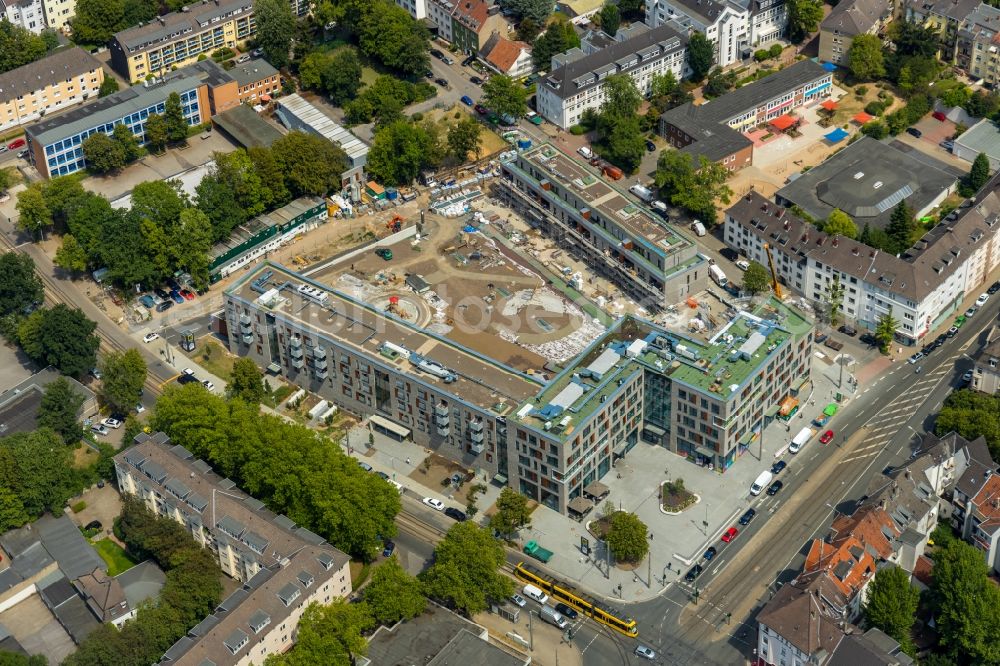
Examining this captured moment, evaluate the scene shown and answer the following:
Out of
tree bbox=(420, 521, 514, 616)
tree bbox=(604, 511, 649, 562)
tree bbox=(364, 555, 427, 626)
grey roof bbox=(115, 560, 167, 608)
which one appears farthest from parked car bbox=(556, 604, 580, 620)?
grey roof bbox=(115, 560, 167, 608)

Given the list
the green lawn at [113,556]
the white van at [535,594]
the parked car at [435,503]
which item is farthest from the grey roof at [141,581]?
the white van at [535,594]

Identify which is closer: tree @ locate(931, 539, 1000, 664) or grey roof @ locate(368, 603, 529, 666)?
tree @ locate(931, 539, 1000, 664)

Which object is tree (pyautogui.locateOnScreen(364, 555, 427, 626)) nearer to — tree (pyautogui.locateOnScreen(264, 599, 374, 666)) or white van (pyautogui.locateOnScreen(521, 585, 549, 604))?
tree (pyautogui.locateOnScreen(264, 599, 374, 666))

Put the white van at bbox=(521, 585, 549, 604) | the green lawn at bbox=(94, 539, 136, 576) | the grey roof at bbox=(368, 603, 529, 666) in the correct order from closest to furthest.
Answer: the grey roof at bbox=(368, 603, 529, 666) → the white van at bbox=(521, 585, 549, 604) → the green lawn at bbox=(94, 539, 136, 576)

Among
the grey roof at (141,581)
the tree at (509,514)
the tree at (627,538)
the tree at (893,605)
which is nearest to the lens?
the tree at (893,605)

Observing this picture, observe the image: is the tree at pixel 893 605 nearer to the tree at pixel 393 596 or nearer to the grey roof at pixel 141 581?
the tree at pixel 393 596

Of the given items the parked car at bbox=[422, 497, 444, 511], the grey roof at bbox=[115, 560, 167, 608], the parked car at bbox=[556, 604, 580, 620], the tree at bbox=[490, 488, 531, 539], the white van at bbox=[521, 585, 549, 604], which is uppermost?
the tree at bbox=[490, 488, 531, 539]

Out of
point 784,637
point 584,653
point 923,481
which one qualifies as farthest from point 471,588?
point 923,481
